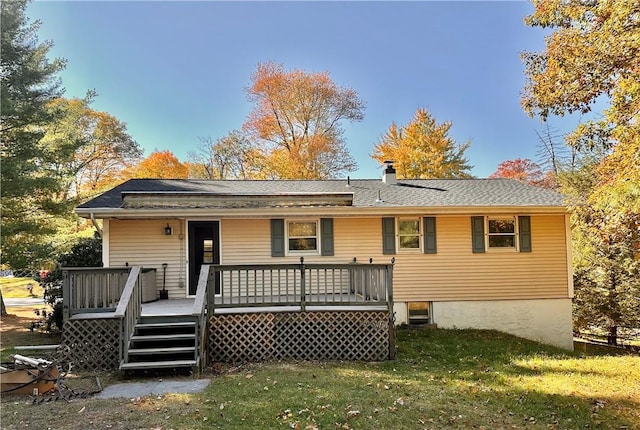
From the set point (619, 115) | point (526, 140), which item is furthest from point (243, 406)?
point (526, 140)

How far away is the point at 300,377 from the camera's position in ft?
20.1

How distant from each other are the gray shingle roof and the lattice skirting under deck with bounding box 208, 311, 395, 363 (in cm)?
357

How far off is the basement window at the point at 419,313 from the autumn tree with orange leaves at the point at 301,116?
15.6 m

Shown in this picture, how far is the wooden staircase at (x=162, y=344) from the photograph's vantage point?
6404 mm

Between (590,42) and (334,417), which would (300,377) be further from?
(590,42)

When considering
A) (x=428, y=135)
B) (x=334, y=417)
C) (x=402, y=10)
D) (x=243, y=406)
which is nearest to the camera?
(x=334, y=417)

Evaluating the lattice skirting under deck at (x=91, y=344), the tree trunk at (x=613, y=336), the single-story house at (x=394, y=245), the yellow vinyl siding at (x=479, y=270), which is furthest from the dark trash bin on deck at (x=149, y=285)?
the tree trunk at (x=613, y=336)

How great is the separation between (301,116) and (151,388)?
22830 millimetres

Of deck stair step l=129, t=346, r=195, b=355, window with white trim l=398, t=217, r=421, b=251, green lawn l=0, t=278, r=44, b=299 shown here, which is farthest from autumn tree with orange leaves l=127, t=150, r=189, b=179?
deck stair step l=129, t=346, r=195, b=355

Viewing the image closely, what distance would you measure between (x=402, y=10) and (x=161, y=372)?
17.3 meters

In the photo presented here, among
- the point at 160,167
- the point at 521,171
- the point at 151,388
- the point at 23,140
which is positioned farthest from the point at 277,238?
the point at 521,171

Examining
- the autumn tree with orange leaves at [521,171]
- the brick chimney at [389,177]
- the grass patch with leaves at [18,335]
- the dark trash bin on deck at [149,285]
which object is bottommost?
the grass patch with leaves at [18,335]

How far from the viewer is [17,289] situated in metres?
24.5

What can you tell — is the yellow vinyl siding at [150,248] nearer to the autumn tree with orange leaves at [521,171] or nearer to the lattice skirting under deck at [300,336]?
the lattice skirting under deck at [300,336]
